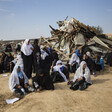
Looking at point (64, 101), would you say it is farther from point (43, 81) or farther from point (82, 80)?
point (82, 80)

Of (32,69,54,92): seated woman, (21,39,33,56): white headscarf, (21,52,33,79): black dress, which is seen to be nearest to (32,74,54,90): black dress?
(32,69,54,92): seated woman

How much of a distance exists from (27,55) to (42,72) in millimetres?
1994

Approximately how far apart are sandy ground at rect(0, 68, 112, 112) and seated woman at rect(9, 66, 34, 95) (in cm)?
25

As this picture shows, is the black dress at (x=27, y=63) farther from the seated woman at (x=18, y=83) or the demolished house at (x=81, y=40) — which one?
the demolished house at (x=81, y=40)

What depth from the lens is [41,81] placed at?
489 cm

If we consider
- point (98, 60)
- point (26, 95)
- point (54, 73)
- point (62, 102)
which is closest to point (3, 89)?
point (26, 95)

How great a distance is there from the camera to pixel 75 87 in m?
4.97

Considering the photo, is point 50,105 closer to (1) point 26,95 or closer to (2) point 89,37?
(1) point 26,95

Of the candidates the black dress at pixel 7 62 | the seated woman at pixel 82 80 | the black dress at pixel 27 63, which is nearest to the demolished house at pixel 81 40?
the black dress at pixel 27 63

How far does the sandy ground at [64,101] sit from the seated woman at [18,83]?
0.25 m

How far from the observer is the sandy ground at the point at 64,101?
141 inches

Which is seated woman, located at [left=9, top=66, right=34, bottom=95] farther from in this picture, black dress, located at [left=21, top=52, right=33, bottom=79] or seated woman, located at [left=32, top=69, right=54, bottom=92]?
black dress, located at [left=21, top=52, right=33, bottom=79]

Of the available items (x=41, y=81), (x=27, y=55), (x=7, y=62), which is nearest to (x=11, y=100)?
(x=41, y=81)

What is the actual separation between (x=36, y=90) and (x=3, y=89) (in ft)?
4.53
